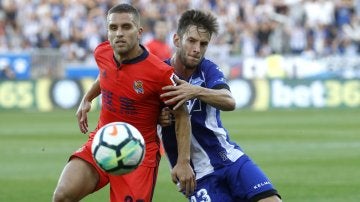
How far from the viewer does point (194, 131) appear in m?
7.76

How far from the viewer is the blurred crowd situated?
33.1 metres

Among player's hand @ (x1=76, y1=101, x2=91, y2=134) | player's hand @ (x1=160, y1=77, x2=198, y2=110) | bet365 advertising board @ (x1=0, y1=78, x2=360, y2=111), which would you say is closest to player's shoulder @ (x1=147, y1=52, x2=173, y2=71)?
player's hand @ (x1=160, y1=77, x2=198, y2=110)

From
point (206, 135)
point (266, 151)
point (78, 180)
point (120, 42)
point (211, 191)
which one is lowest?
point (266, 151)

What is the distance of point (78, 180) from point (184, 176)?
923 millimetres

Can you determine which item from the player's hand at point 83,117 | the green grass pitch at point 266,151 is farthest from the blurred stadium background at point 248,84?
the player's hand at point 83,117

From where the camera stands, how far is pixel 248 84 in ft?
93.1

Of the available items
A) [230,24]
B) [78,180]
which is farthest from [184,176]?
[230,24]

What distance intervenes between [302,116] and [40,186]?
1421 centimetres

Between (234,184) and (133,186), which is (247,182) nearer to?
(234,184)

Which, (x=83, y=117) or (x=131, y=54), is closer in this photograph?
(x=131, y=54)

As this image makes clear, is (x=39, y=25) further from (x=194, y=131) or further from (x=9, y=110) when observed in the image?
(x=194, y=131)

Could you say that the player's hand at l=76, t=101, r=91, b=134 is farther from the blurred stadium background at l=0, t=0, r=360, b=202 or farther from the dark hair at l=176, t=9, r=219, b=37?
the blurred stadium background at l=0, t=0, r=360, b=202

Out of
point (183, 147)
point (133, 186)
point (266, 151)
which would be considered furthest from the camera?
point (266, 151)

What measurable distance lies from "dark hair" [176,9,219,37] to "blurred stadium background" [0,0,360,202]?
409cm
